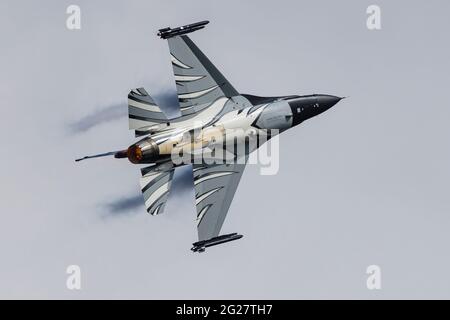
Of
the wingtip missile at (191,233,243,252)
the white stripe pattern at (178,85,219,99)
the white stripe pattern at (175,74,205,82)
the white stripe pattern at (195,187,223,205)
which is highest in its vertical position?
the white stripe pattern at (175,74,205,82)

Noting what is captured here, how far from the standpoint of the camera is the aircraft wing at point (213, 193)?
45969mm

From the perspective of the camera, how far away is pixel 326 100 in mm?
47406

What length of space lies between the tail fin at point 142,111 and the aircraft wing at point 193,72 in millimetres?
1738

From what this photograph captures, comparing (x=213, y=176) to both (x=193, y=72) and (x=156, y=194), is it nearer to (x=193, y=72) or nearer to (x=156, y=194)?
(x=156, y=194)

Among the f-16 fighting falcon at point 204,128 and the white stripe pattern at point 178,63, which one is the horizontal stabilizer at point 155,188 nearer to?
the f-16 fighting falcon at point 204,128

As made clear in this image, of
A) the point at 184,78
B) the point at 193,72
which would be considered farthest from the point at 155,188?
the point at 193,72

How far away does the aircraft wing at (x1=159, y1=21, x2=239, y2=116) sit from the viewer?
46219 millimetres

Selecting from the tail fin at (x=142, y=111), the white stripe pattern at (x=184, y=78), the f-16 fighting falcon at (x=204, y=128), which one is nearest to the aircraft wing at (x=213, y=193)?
the f-16 fighting falcon at (x=204, y=128)

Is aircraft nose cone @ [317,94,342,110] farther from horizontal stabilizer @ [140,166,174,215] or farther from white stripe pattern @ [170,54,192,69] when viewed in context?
horizontal stabilizer @ [140,166,174,215]

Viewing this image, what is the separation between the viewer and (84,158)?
44.5 meters

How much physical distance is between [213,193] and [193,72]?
4971mm

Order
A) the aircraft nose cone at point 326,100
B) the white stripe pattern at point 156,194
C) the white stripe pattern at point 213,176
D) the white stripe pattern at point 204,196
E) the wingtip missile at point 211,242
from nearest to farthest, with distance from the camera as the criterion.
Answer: the white stripe pattern at point 156,194 < the wingtip missile at point 211,242 < the white stripe pattern at point 204,196 < the white stripe pattern at point 213,176 < the aircraft nose cone at point 326,100

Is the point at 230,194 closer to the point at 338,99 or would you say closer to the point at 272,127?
the point at 272,127

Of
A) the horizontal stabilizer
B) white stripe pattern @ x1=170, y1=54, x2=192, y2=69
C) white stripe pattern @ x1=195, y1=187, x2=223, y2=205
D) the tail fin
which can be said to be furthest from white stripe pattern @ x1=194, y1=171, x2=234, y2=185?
white stripe pattern @ x1=170, y1=54, x2=192, y2=69
